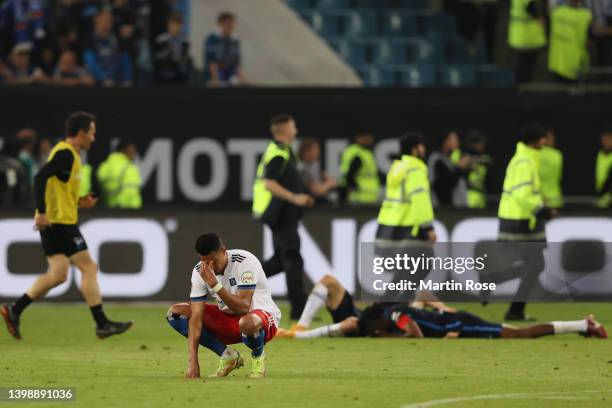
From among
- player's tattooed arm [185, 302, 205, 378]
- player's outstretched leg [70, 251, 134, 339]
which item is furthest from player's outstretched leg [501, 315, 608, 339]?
player's tattooed arm [185, 302, 205, 378]

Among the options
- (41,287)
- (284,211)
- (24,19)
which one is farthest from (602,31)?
(41,287)

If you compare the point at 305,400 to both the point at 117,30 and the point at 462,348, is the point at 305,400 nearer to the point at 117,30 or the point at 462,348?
the point at 462,348

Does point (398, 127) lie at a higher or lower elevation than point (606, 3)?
lower

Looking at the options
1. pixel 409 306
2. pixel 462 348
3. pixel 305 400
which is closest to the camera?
pixel 305 400

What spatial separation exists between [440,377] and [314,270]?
7.97 meters

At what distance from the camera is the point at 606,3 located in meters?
23.8

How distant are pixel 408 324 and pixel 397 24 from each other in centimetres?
1125

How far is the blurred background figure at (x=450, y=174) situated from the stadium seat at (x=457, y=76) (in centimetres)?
277

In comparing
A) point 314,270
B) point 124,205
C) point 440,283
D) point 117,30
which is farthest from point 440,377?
point 117,30

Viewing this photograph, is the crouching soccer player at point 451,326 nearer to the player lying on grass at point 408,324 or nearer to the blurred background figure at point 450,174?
the player lying on grass at point 408,324

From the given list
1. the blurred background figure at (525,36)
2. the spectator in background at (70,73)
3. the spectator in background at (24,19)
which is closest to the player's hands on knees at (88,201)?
the spectator in background at (70,73)

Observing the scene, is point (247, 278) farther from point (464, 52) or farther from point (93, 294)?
point (464, 52)

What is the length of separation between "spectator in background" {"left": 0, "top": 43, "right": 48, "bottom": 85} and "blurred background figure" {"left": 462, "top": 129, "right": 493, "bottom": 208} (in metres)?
6.09

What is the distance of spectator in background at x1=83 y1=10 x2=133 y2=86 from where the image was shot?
22.3 m
